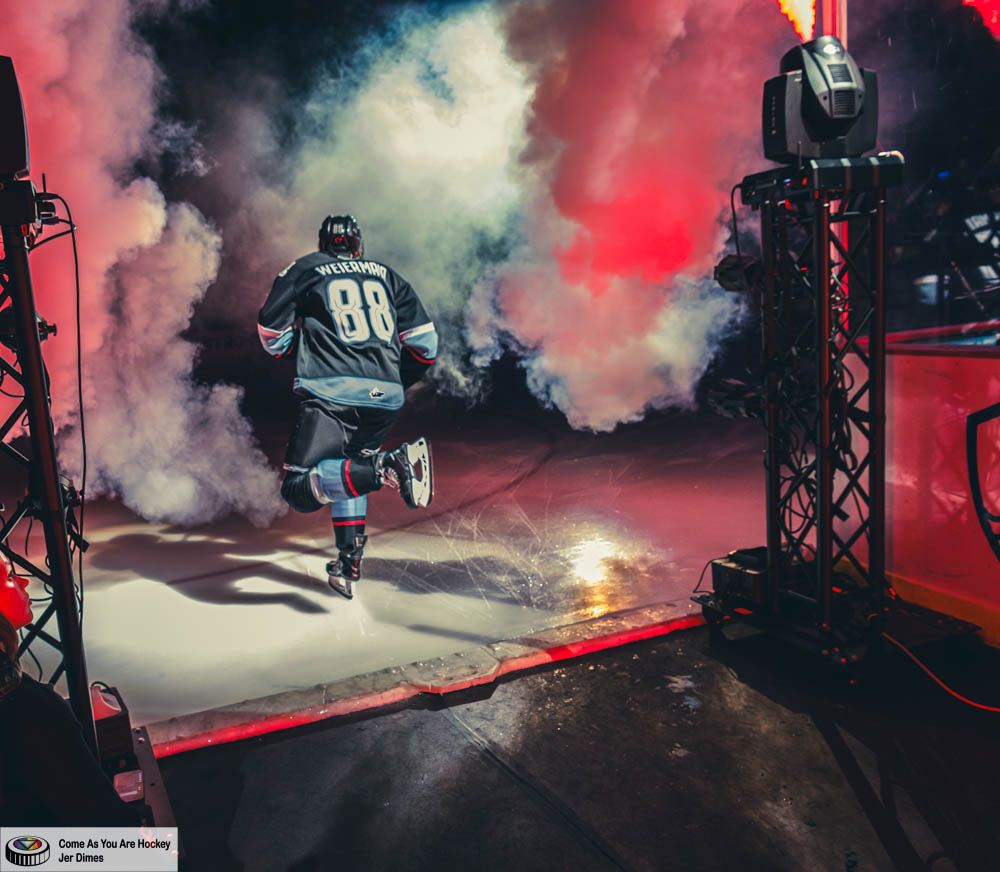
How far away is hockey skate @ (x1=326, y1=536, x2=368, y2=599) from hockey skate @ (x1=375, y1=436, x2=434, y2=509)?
52 centimetres

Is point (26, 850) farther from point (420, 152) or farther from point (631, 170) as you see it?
point (420, 152)

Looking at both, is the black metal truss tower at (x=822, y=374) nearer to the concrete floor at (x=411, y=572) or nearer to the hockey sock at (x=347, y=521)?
the concrete floor at (x=411, y=572)

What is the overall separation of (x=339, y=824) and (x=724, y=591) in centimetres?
263

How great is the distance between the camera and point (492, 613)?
A: 578 cm

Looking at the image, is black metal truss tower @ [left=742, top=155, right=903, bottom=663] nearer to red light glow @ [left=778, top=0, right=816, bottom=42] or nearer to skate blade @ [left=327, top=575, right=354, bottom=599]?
red light glow @ [left=778, top=0, right=816, bottom=42]

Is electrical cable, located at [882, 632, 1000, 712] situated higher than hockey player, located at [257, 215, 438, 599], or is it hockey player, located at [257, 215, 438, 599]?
hockey player, located at [257, 215, 438, 599]

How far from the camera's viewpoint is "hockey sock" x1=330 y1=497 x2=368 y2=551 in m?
6.25

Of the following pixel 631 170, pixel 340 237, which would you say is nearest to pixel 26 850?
pixel 340 237

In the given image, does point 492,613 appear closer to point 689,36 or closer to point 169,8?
point 689,36

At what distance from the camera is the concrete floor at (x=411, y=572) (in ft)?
17.0

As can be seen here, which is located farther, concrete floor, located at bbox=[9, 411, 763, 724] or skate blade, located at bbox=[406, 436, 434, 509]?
skate blade, located at bbox=[406, 436, 434, 509]

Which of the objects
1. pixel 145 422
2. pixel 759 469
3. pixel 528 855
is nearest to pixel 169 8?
pixel 145 422

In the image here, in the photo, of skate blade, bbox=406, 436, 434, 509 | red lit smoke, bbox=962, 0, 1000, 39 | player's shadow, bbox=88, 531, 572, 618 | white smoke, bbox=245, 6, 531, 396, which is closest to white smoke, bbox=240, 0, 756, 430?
white smoke, bbox=245, 6, 531, 396

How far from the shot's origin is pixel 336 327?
6.24 meters
